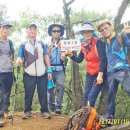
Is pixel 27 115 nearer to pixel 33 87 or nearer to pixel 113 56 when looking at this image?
pixel 33 87

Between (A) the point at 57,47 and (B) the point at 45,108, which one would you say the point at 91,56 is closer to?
(A) the point at 57,47

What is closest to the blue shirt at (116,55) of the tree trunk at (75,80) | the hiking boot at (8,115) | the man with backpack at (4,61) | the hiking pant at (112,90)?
the hiking pant at (112,90)

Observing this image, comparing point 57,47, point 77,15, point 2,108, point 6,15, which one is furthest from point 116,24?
point 6,15

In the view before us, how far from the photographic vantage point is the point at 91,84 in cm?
721

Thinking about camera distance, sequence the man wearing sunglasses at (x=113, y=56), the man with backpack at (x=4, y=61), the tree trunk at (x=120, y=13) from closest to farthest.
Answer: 1. the man wearing sunglasses at (x=113, y=56)
2. the man with backpack at (x=4, y=61)
3. the tree trunk at (x=120, y=13)

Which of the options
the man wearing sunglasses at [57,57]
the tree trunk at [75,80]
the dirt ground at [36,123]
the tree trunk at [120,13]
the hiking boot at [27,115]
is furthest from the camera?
the tree trunk at [75,80]

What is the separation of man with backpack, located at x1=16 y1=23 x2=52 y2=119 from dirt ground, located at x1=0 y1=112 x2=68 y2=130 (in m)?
0.17

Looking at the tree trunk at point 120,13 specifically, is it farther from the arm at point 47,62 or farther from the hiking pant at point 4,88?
the hiking pant at point 4,88

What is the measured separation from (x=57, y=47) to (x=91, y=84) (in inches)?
53.1

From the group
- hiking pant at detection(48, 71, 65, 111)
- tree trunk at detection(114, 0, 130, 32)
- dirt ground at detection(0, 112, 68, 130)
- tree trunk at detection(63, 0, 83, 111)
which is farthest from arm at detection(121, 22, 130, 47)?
tree trunk at detection(63, 0, 83, 111)

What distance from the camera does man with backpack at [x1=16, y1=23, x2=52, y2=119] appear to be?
300 inches

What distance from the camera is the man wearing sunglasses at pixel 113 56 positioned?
21.2 feet

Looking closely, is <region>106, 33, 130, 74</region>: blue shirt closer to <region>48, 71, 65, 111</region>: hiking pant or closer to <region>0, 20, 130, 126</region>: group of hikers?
<region>0, 20, 130, 126</region>: group of hikers

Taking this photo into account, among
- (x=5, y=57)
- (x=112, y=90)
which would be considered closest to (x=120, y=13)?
(x=112, y=90)
